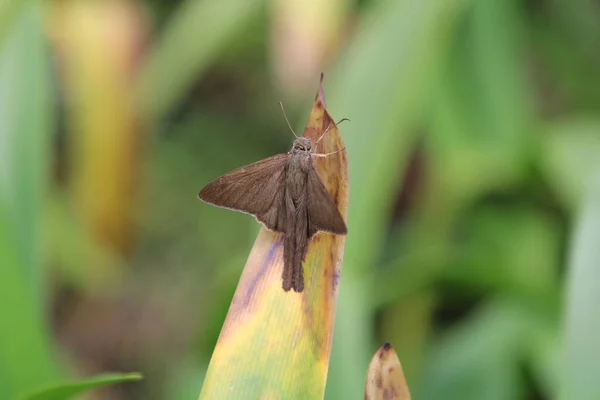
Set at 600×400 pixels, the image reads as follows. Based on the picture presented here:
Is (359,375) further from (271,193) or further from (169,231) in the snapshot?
(169,231)

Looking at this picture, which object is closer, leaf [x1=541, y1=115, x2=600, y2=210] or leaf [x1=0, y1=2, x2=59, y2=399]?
leaf [x1=0, y1=2, x2=59, y2=399]

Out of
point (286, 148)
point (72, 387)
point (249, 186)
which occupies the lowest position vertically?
point (72, 387)

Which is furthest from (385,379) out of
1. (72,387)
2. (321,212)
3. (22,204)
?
(22,204)

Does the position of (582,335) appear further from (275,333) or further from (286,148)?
(286,148)

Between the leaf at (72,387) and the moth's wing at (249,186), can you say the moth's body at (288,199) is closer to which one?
the moth's wing at (249,186)

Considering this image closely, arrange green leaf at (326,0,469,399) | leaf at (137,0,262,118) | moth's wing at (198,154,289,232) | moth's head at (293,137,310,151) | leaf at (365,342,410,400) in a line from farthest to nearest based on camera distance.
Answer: leaf at (137,0,262,118), green leaf at (326,0,469,399), moth's wing at (198,154,289,232), moth's head at (293,137,310,151), leaf at (365,342,410,400)

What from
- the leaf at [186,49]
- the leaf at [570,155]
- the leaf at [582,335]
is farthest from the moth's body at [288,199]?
the leaf at [186,49]

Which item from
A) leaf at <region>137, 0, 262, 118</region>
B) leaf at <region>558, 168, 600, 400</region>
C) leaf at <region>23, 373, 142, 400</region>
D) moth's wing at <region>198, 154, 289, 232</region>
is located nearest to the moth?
moth's wing at <region>198, 154, 289, 232</region>

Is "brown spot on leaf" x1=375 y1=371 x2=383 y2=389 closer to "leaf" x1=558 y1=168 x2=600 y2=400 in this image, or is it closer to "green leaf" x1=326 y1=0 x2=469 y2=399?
"leaf" x1=558 y1=168 x2=600 y2=400
